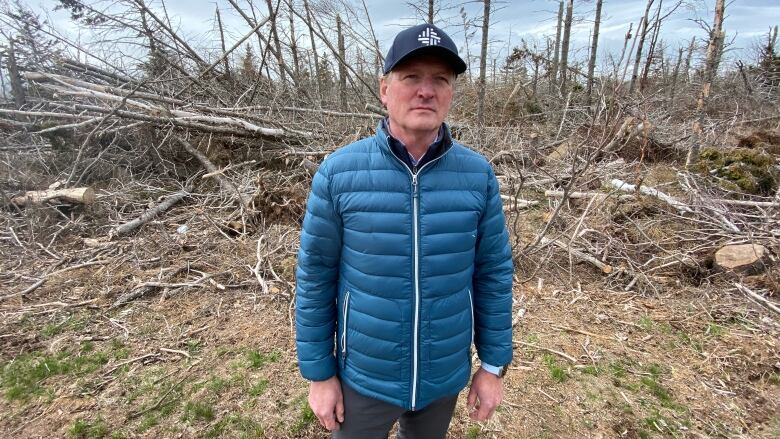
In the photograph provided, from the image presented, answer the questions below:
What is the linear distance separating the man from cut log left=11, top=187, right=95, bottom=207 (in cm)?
571

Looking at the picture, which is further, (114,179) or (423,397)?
(114,179)

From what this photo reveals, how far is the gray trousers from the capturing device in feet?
4.66

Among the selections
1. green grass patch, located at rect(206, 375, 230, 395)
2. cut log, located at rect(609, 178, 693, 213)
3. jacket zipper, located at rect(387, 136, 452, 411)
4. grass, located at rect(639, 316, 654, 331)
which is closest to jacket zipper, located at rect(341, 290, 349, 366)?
jacket zipper, located at rect(387, 136, 452, 411)

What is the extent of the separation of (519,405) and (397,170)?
2.16 metres

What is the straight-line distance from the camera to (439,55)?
1.19 meters

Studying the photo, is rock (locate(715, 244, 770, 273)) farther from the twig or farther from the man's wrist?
the man's wrist

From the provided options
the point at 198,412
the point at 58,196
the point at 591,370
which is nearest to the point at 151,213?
the point at 58,196

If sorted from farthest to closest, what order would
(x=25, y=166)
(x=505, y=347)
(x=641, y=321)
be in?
(x=25, y=166) < (x=641, y=321) < (x=505, y=347)

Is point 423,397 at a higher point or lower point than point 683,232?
higher

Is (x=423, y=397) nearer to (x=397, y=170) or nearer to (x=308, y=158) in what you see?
(x=397, y=170)

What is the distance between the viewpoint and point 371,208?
1282mm

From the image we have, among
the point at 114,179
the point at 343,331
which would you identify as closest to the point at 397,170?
the point at 343,331

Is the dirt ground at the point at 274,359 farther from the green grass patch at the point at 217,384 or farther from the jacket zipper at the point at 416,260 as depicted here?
the jacket zipper at the point at 416,260

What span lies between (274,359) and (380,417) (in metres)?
1.91
